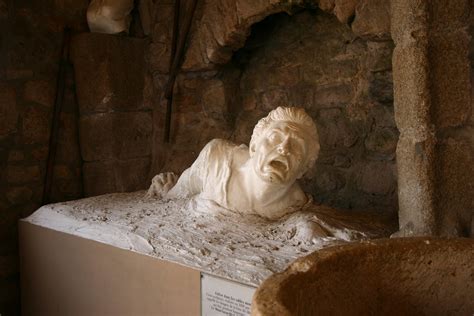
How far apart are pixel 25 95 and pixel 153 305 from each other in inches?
68.8

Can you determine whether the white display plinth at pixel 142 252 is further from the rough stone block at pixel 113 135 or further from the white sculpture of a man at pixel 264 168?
the rough stone block at pixel 113 135

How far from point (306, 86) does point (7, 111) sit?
184 centimetres

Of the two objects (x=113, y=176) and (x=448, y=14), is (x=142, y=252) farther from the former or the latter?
(x=113, y=176)

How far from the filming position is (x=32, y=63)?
2.84 metres

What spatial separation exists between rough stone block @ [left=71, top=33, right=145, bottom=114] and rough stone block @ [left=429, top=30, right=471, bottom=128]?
7.22 ft

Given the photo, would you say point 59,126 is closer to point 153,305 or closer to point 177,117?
point 177,117

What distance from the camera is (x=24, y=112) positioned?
9.22ft

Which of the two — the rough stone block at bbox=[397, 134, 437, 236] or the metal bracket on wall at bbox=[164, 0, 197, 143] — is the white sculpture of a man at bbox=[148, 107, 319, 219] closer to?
the rough stone block at bbox=[397, 134, 437, 236]

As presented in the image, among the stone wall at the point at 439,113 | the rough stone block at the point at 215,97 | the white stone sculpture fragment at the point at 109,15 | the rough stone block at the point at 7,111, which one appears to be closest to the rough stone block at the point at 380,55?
the stone wall at the point at 439,113

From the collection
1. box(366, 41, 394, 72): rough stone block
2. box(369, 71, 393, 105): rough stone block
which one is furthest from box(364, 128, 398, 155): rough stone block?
box(366, 41, 394, 72): rough stone block

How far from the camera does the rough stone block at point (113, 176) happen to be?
3.12 m

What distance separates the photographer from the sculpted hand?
2670 millimetres

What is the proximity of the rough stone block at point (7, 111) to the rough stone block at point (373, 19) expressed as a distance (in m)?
2.05

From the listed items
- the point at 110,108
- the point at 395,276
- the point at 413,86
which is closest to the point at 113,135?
the point at 110,108
